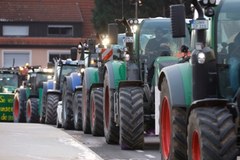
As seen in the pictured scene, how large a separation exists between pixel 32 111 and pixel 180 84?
18795mm

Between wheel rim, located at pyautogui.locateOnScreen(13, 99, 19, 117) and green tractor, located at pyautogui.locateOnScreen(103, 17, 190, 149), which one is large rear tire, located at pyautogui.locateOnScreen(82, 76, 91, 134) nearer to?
green tractor, located at pyautogui.locateOnScreen(103, 17, 190, 149)

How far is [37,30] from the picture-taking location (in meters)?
60.4

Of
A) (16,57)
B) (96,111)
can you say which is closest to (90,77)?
(96,111)

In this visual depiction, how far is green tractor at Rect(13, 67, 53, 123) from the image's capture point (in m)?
28.4

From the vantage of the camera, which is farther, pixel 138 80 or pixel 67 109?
pixel 67 109

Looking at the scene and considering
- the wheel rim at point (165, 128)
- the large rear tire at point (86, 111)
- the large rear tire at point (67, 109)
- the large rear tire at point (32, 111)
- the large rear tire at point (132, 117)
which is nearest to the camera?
the wheel rim at point (165, 128)

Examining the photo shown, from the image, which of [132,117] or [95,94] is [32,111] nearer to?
A: [95,94]

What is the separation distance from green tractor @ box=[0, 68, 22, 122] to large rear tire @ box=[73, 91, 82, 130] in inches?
476

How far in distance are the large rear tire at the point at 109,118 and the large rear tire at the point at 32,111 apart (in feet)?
40.9

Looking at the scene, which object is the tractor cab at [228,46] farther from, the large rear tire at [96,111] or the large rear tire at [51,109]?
the large rear tire at [51,109]

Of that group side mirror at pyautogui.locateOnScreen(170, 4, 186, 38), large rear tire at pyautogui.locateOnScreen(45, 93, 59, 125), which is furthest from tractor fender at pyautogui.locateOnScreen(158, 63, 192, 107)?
large rear tire at pyautogui.locateOnScreen(45, 93, 59, 125)

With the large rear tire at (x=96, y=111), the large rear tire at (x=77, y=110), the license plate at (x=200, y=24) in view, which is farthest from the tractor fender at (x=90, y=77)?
A: the license plate at (x=200, y=24)

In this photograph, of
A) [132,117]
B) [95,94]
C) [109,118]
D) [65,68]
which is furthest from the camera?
[65,68]

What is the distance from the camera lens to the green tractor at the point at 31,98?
28.4m
